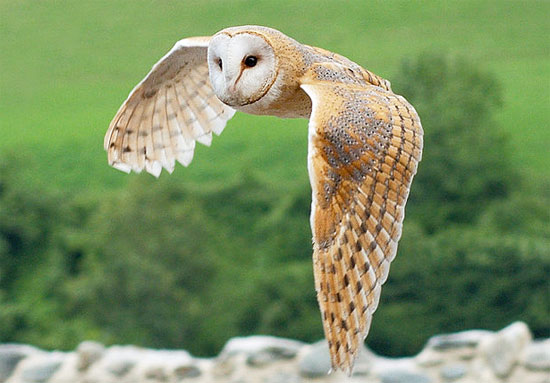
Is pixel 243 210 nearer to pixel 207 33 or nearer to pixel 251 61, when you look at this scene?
pixel 207 33

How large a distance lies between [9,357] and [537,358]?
2762mm

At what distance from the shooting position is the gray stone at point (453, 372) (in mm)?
5457

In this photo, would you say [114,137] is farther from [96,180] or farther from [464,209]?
[96,180]

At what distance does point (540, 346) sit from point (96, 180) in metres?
6.29

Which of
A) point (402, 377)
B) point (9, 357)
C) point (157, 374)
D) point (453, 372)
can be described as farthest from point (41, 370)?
point (453, 372)

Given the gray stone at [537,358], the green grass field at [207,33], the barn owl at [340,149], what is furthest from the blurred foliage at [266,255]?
the barn owl at [340,149]

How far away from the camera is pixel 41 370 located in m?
6.08

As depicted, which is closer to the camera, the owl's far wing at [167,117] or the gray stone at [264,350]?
the owl's far wing at [167,117]

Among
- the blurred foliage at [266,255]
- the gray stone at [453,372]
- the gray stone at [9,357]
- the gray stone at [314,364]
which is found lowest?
the gray stone at [453,372]

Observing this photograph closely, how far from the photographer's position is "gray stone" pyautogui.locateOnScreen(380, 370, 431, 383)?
18.0 feet

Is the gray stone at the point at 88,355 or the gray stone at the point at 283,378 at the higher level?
the gray stone at the point at 88,355

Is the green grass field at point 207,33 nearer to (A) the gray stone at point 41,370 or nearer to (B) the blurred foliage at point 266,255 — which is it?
(B) the blurred foliage at point 266,255

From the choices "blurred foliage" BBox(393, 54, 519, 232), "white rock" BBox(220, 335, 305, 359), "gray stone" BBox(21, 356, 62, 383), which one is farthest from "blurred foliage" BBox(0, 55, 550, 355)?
"white rock" BBox(220, 335, 305, 359)

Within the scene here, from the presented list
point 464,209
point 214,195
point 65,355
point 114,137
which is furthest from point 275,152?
point 114,137
